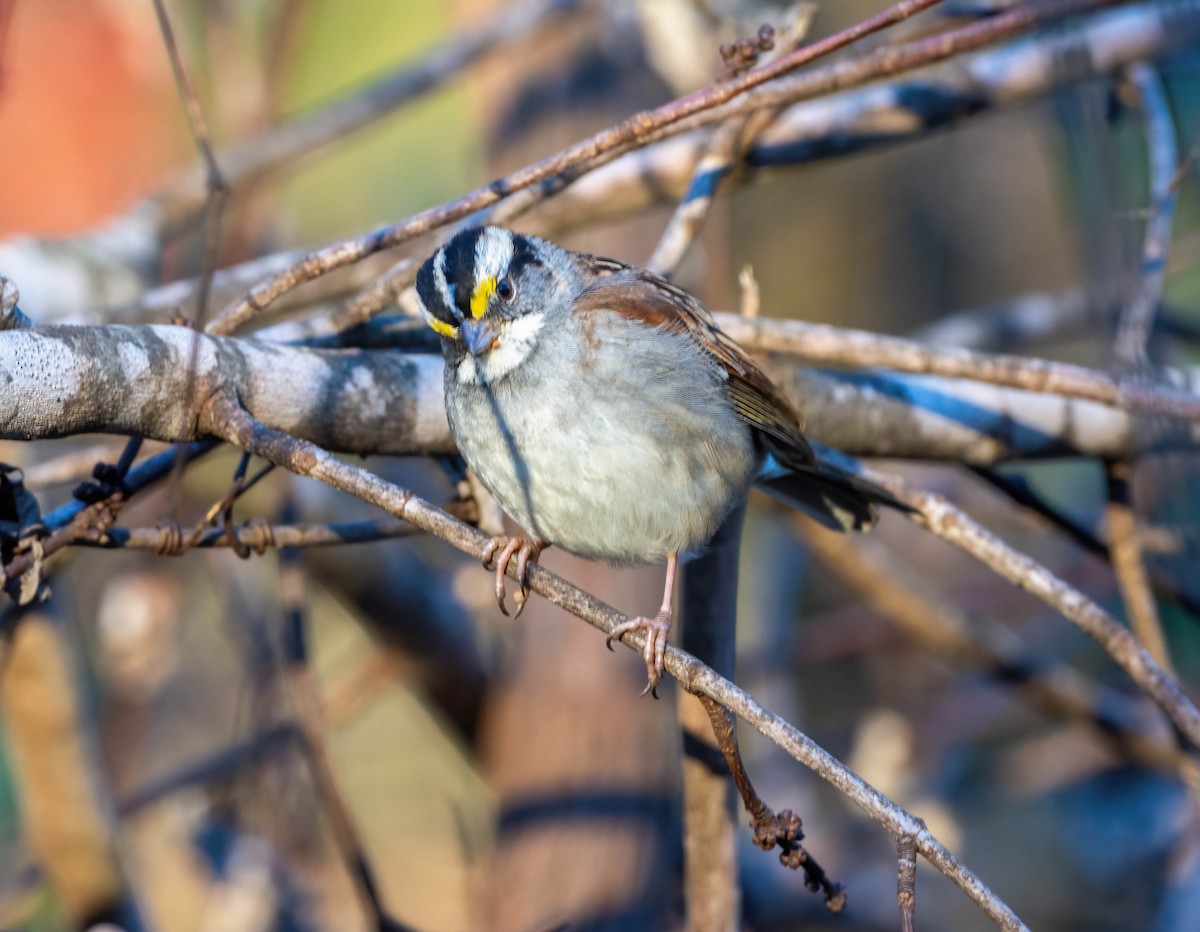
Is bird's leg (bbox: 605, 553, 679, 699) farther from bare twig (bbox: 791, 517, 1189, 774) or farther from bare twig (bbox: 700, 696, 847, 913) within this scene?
bare twig (bbox: 791, 517, 1189, 774)

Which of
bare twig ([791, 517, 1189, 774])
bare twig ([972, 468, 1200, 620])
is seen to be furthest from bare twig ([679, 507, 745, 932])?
bare twig ([791, 517, 1189, 774])

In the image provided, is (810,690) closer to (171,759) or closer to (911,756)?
(911,756)

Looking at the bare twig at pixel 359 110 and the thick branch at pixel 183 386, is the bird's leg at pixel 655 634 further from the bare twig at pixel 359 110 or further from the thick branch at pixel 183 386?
the bare twig at pixel 359 110

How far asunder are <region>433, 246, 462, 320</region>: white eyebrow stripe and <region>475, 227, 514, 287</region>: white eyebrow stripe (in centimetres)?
7

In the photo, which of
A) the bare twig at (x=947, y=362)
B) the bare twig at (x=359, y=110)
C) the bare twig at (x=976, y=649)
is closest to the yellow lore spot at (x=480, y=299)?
the bare twig at (x=947, y=362)

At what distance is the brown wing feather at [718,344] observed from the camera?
117 inches

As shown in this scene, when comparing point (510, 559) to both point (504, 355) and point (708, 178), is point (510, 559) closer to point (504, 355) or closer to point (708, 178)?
point (504, 355)

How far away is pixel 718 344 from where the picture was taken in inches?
120

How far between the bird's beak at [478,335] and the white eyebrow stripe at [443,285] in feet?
0.13

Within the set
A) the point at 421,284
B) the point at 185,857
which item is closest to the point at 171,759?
the point at 185,857

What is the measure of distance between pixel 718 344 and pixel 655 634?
2.57 ft

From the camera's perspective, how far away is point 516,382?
2844 millimetres

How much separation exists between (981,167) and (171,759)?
291 inches

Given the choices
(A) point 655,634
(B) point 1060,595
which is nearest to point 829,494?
(B) point 1060,595
